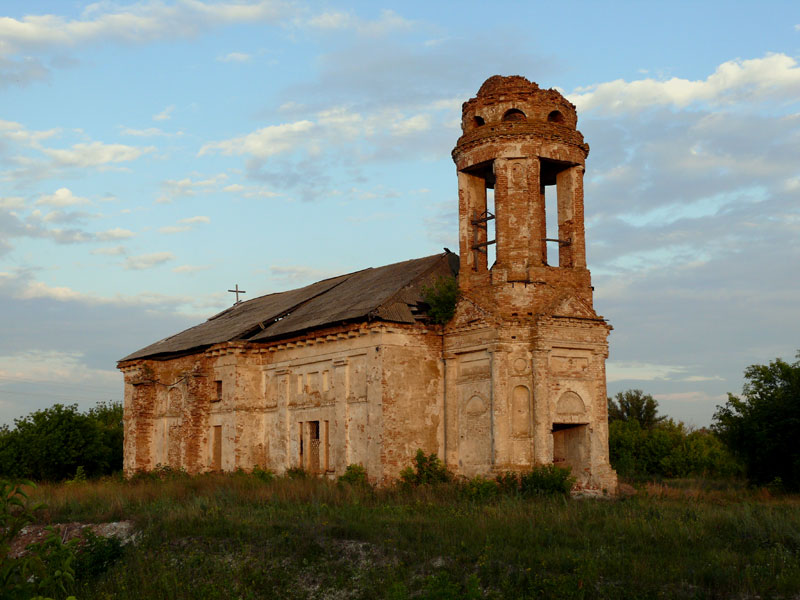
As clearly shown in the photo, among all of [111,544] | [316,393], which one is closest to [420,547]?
[111,544]

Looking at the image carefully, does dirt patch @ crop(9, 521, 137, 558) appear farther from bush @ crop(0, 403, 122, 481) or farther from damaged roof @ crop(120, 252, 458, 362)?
bush @ crop(0, 403, 122, 481)

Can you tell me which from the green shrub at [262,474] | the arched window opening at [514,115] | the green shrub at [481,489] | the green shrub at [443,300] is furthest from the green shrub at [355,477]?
the arched window opening at [514,115]

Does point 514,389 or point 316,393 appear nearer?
point 514,389

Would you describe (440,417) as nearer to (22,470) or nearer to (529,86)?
(529,86)

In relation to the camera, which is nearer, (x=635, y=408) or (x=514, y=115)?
(x=514, y=115)

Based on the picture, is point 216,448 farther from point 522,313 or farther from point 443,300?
point 522,313

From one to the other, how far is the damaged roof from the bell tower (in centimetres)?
168

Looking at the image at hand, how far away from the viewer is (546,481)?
753 inches

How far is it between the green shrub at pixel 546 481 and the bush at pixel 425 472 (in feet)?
7.58

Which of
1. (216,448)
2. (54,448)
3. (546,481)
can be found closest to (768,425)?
(546,481)

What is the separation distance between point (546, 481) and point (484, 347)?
11.8 ft

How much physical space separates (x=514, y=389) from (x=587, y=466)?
8.79 ft

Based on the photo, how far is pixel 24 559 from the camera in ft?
19.8

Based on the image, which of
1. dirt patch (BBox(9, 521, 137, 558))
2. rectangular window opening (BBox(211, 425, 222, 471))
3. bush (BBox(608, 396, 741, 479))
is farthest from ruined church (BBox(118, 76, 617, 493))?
bush (BBox(608, 396, 741, 479))
